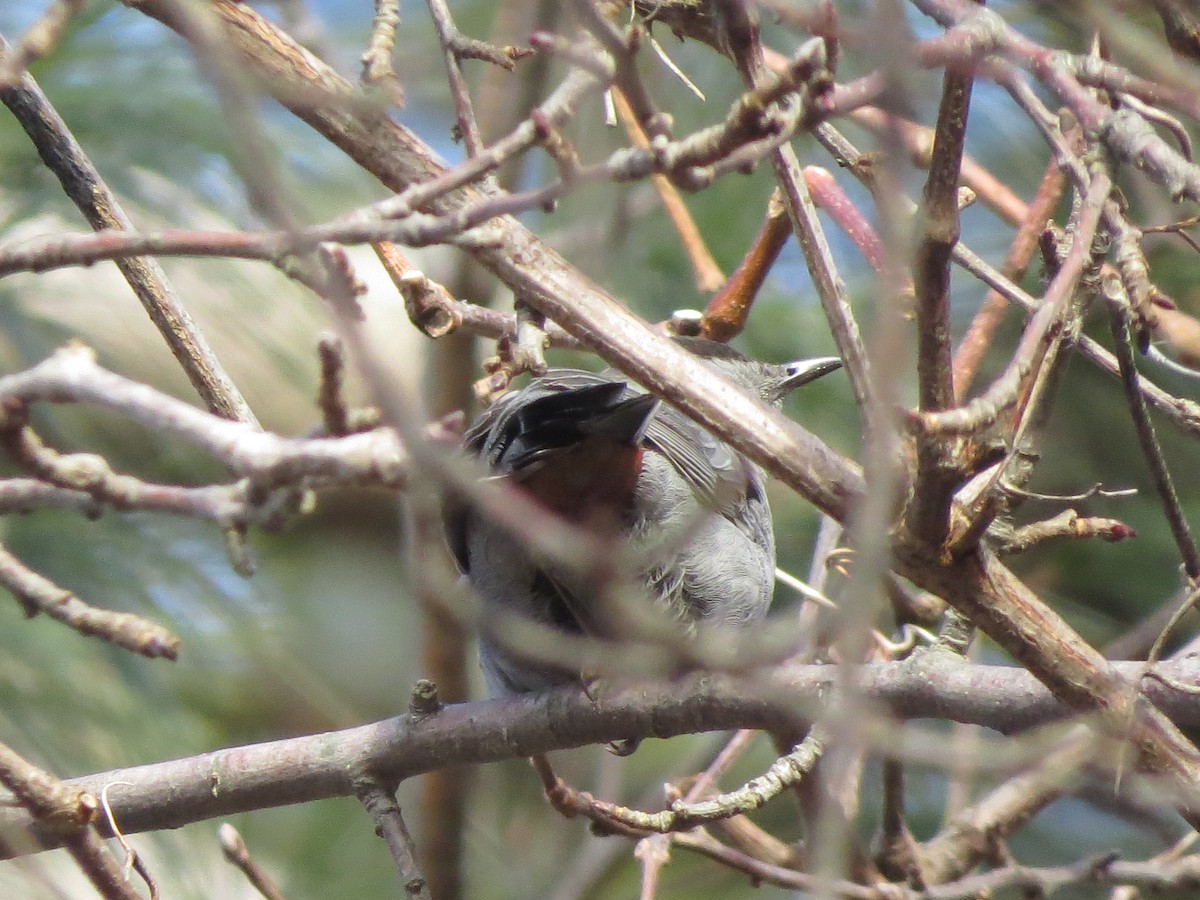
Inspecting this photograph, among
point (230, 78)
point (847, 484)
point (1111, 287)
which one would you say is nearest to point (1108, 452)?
point (1111, 287)

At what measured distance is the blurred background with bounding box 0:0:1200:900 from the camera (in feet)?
9.92

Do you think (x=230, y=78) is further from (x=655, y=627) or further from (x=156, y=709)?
(x=156, y=709)

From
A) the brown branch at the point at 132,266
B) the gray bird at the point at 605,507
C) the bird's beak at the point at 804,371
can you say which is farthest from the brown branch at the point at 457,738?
the bird's beak at the point at 804,371

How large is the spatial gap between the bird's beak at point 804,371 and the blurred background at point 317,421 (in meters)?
0.25

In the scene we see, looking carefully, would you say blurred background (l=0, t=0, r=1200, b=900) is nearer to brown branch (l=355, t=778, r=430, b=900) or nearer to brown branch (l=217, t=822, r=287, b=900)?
brown branch (l=217, t=822, r=287, b=900)

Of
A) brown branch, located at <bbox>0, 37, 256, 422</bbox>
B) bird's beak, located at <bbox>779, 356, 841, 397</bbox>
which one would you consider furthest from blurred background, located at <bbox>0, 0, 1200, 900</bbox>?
brown branch, located at <bbox>0, 37, 256, 422</bbox>

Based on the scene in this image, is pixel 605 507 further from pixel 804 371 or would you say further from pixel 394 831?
pixel 804 371

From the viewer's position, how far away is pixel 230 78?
0.88 m

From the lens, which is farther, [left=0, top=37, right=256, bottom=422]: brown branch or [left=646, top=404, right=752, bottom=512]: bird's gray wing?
[left=646, top=404, right=752, bottom=512]: bird's gray wing

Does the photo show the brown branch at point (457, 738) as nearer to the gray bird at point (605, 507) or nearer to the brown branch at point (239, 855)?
the brown branch at point (239, 855)

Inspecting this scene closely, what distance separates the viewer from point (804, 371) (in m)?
3.38

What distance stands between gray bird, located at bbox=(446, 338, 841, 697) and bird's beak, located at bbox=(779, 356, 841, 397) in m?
0.49

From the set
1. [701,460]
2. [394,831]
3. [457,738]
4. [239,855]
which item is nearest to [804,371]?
[701,460]

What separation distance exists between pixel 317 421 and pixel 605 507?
47.1 inches
